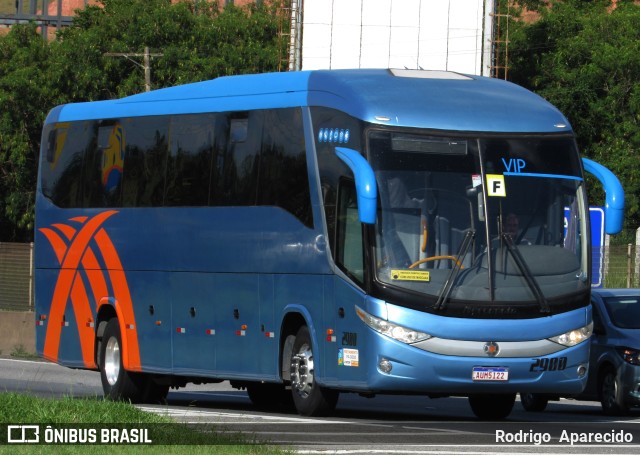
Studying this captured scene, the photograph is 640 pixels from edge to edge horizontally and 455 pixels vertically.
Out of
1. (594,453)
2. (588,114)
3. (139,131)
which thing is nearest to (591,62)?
(588,114)

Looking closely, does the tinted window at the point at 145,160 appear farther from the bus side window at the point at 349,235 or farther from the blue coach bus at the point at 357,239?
the bus side window at the point at 349,235

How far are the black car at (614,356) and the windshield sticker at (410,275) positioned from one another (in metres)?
4.46

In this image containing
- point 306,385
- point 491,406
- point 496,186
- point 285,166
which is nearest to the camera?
point 496,186

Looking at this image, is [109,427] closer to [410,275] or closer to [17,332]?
[410,275]

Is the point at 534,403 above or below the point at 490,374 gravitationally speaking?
below

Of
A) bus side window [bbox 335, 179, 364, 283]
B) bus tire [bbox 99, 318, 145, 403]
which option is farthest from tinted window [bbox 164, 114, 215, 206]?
bus side window [bbox 335, 179, 364, 283]

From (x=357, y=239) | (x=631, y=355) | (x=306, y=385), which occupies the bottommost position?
(x=306, y=385)

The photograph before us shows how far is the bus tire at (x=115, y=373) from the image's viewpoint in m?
20.8

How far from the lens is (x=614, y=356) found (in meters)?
20.2

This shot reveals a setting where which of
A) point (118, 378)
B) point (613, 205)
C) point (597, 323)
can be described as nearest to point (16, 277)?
point (118, 378)

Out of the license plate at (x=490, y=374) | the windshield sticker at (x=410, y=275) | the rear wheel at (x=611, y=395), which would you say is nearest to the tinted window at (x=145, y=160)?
the windshield sticker at (x=410, y=275)

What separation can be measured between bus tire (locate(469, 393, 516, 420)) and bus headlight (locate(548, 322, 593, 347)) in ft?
6.45

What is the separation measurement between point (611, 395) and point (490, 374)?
491 centimetres

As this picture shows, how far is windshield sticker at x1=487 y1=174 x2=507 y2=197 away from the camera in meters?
16.0
